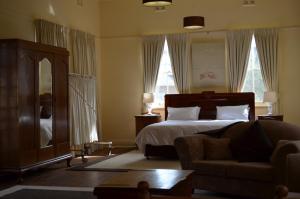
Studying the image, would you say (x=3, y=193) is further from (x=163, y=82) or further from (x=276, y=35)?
(x=276, y=35)

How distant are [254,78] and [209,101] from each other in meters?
1.28

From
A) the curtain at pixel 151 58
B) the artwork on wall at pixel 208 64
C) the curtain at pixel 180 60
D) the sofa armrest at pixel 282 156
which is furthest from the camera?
the curtain at pixel 151 58

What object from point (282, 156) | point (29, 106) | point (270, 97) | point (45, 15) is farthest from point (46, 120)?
point (270, 97)

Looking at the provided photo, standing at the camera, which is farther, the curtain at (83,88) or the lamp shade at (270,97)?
the lamp shade at (270,97)

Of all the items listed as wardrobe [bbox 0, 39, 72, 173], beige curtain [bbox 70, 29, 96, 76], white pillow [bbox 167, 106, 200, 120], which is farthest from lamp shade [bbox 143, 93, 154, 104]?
wardrobe [bbox 0, 39, 72, 173]

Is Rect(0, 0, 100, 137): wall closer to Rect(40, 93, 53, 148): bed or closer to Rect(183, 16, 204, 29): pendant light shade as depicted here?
Rect(40, 93, 53, 148): bed

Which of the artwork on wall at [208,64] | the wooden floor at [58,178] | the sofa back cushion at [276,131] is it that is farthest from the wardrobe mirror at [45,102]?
the artwork on wall at [208,64]

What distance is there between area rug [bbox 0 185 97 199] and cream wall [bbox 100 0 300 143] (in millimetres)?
5441

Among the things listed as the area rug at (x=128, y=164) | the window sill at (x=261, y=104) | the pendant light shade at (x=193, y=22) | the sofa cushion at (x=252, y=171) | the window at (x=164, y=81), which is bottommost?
the area rug at (x=128, y=164)

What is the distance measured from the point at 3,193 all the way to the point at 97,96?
5.53 meters

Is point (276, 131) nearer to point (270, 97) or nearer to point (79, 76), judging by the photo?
point (270, 97)

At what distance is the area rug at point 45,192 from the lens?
19.0ft

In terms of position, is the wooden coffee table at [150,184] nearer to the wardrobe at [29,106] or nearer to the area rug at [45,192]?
the area rug at [45,192]

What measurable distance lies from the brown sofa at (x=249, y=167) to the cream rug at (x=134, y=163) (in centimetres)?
206
